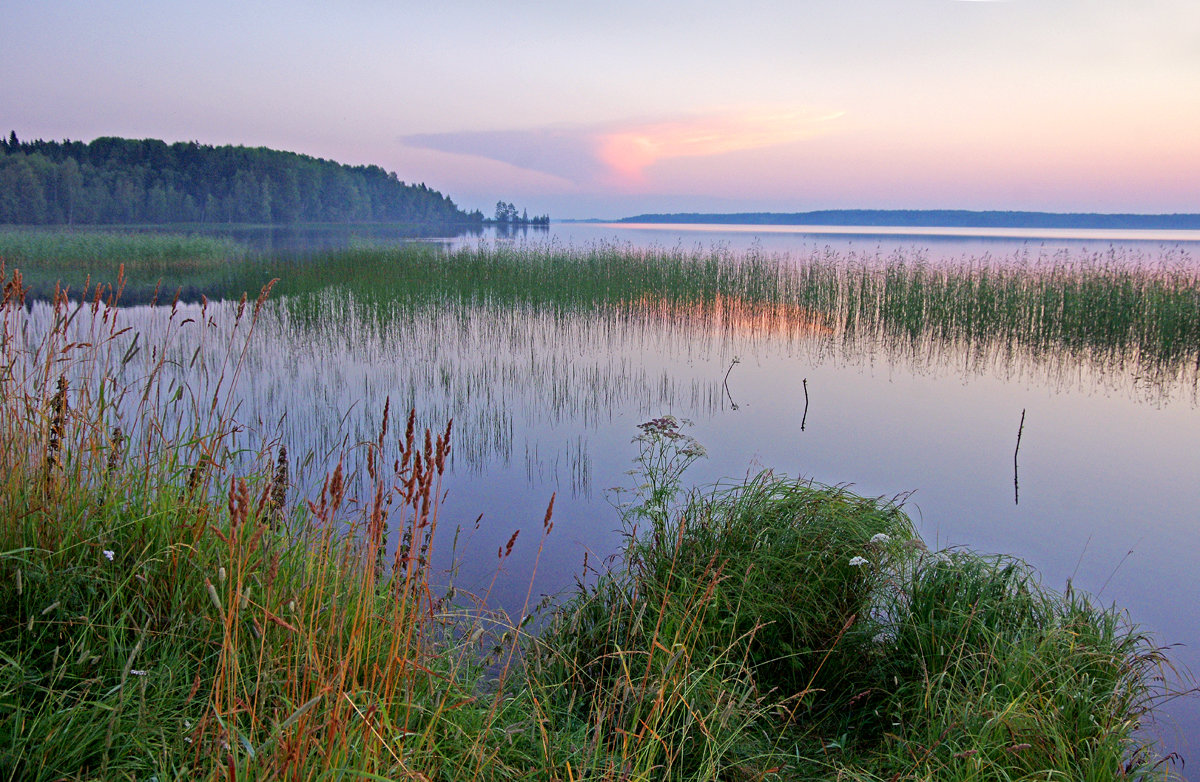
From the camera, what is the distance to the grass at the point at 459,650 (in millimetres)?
1734

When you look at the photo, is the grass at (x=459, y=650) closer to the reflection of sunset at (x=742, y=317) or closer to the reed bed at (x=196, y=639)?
the reed bed at (x=196, y=639)

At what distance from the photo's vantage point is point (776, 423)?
8.15 m

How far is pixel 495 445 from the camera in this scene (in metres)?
6.95

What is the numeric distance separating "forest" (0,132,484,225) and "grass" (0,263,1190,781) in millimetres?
69563

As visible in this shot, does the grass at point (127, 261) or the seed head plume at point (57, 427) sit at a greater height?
the grass at point (127, 261)

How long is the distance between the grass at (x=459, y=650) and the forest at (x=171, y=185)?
69563 mm

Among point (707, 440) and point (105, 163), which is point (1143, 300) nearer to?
point (707, 440)

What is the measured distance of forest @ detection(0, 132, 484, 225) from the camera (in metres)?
57.7

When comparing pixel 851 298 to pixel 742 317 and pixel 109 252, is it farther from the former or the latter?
pixel 109 252

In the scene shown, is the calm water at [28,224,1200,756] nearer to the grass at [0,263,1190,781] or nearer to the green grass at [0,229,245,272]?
the grass at [0,263,1190,781]

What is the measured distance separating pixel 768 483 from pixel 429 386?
5.50 m

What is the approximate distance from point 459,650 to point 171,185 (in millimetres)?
84585

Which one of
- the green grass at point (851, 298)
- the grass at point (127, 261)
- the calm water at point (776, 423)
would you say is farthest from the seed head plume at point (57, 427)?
the grass at point (127, 261)

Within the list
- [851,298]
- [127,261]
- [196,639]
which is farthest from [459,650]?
[127,261]
